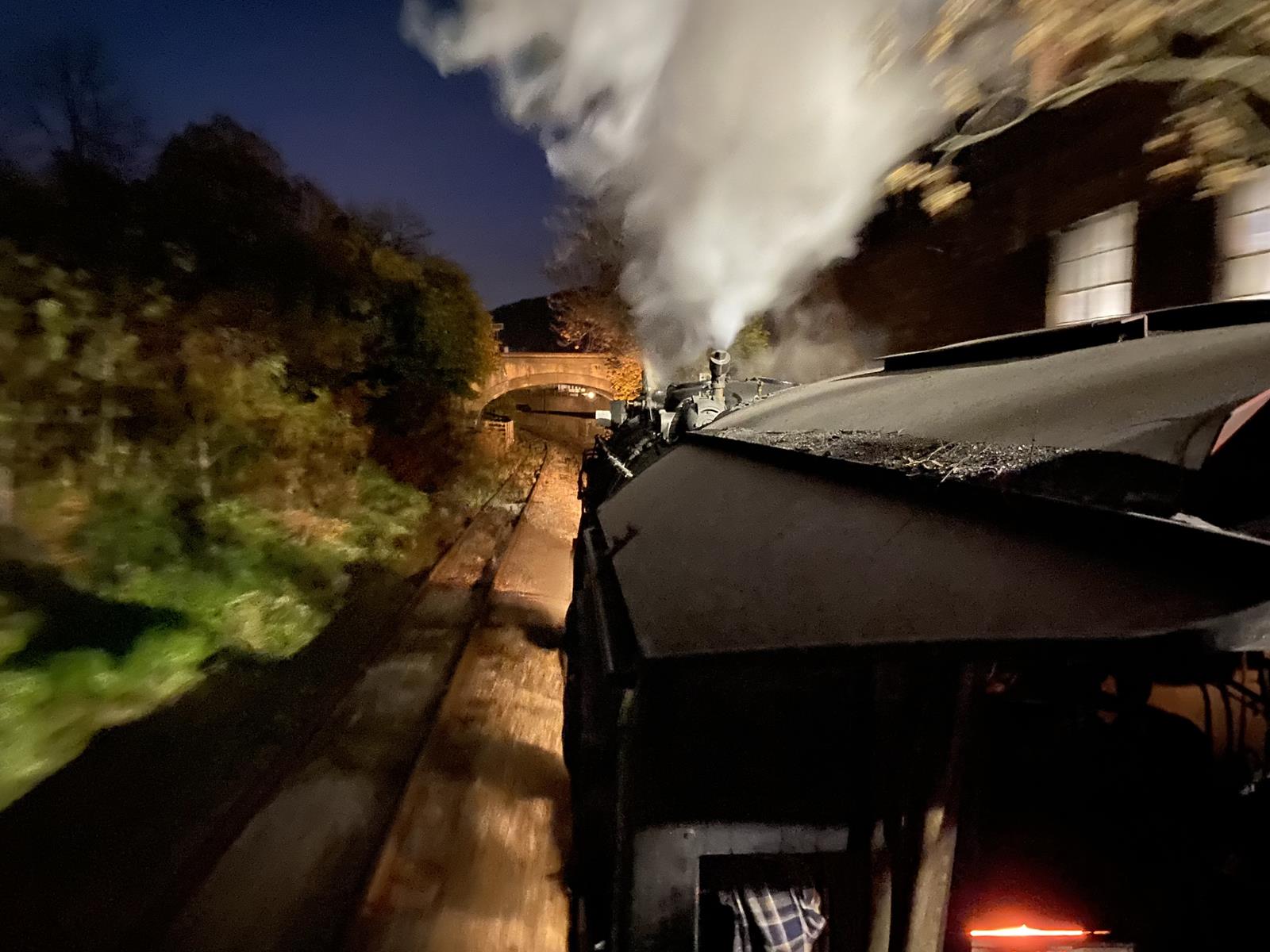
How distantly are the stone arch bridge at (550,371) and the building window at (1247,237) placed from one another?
69.3ft

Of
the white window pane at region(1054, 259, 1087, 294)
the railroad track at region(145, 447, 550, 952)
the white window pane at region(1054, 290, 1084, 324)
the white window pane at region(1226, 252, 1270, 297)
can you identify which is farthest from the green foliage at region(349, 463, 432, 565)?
the white window pane at region(1226, 252, 1270, 297)

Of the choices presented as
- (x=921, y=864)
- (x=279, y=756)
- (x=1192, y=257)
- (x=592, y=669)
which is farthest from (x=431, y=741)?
(x=1192, y=257)

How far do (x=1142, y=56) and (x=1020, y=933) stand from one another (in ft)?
15.6

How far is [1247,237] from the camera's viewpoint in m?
5.22

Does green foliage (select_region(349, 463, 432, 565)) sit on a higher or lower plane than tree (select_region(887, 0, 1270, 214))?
lower

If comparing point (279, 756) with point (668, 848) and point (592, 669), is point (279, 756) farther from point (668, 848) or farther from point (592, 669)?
point (668, 848)

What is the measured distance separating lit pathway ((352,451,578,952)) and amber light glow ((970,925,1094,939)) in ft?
10.4

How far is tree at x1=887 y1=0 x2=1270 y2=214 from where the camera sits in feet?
11.1

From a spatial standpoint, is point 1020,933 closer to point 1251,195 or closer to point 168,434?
point 1251,195

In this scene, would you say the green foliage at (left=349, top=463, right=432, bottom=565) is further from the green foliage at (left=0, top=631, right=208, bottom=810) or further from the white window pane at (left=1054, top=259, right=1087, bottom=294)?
the white window pane at (left=1054, top=259, right=1087, bottom=294)

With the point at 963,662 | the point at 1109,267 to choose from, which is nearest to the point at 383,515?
the point at 1109,267

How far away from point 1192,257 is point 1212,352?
16.7 feet

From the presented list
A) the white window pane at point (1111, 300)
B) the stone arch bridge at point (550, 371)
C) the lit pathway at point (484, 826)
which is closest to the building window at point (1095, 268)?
the white window pane at point (1111, 300)

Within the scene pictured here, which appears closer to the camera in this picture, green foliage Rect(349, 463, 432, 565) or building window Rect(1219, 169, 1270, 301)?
building window Rect(1219, 169, 1270, 301)
